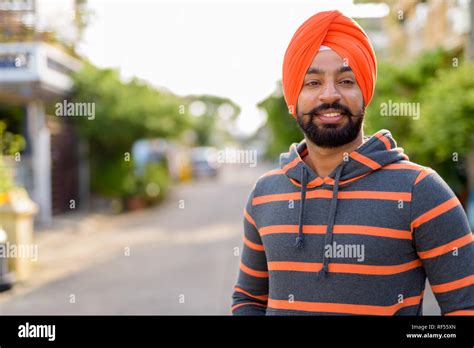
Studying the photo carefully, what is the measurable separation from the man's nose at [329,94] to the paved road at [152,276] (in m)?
0.57

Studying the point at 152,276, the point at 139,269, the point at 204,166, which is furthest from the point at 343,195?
the point at 204,166

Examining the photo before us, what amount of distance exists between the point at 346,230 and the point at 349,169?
156 millimetres

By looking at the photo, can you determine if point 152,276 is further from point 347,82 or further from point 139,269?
point 347,82

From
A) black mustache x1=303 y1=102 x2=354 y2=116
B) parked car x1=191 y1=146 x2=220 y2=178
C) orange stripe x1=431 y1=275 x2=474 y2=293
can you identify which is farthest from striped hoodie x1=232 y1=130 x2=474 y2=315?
parked car x1=191 y1=146 x2=220 y2=178

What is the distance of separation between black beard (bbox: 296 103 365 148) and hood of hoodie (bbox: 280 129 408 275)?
48 millimetres

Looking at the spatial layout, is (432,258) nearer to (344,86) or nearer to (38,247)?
(344,86)

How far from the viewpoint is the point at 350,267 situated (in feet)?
4.63

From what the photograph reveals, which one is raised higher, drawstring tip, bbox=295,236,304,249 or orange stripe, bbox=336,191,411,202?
orange stripe, bbox=336,191,411,202

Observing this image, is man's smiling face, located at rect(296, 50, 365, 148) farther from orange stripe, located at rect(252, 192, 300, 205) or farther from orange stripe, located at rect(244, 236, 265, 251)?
orange stripe, located at rect(244, 236, 265, 251)

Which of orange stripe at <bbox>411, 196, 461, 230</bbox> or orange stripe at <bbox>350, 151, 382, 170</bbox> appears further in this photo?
orange stripe at <bbox>350, 151, 382, 170</bbox>

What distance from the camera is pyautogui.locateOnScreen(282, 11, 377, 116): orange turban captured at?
4.65ft
